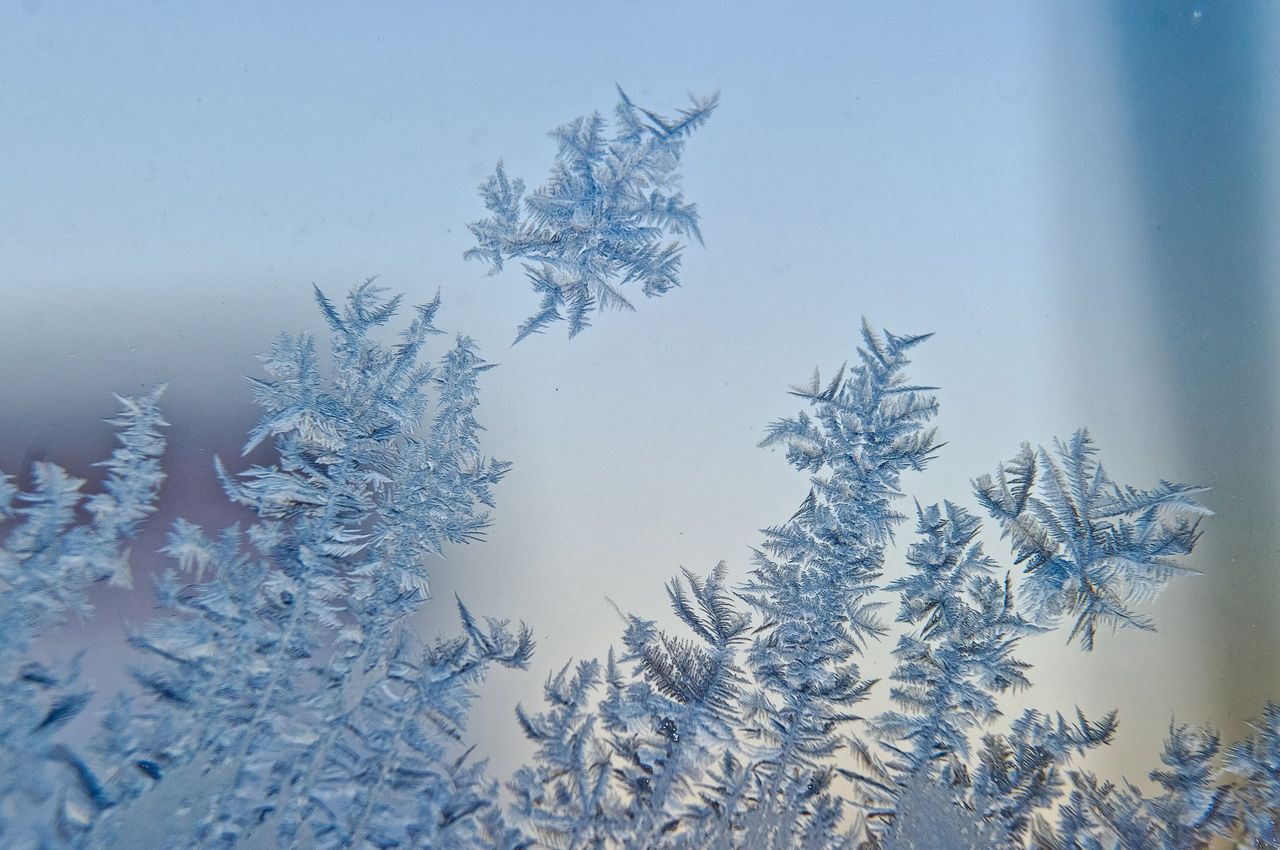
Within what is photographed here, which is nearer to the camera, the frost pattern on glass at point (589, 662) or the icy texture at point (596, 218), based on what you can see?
the frost pattern on glass at point (589, 662)

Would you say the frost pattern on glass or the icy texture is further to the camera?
the icy texture

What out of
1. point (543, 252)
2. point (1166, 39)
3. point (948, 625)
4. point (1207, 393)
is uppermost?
point (1166, 39)

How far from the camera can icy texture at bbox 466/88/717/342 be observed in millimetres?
1277

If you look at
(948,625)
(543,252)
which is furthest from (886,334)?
(543,252)

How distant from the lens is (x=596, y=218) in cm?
128

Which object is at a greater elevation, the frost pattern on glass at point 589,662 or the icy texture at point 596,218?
the icy texture at point 596,218

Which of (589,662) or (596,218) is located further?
(596,218)

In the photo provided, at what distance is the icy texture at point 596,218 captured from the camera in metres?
1.28

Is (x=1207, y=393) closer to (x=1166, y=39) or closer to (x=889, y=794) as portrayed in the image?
(x=1166, y=39)

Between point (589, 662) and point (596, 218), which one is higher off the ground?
point (596, 218)

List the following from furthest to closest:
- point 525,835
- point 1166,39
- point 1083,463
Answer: point 1166,39, point 1083,463, point 525,835

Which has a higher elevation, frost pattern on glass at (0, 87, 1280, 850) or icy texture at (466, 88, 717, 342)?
icy texture at (466, 88, 717, 342)

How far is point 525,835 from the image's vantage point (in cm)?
105

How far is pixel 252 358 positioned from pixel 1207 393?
1.83 meters
